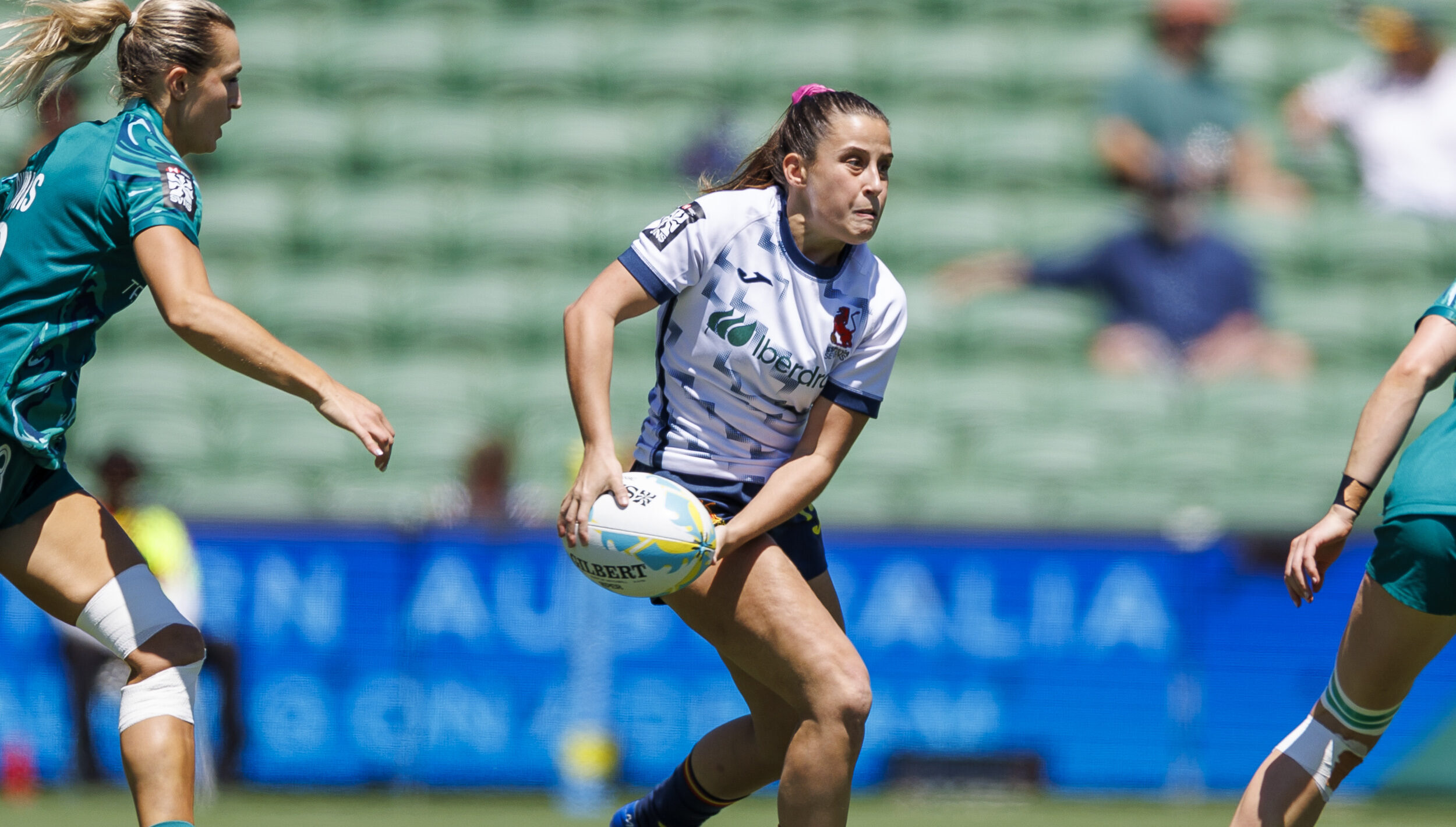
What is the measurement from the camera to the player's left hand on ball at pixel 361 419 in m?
3.44

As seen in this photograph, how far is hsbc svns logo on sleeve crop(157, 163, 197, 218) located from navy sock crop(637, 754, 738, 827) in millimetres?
1997

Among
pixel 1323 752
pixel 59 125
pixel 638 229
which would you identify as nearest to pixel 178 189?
pixel 1323 752

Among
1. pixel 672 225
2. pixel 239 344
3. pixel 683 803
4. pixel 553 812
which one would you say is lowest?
pixel 553 812

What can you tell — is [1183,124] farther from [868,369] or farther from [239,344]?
[239,344]

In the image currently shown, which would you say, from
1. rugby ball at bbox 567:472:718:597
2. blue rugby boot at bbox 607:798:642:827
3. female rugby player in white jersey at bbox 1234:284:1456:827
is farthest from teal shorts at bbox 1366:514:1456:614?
blue rugby boot at bbox 607:798:642:827

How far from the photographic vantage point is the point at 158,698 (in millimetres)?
3648

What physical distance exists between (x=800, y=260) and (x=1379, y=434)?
57.5 inches

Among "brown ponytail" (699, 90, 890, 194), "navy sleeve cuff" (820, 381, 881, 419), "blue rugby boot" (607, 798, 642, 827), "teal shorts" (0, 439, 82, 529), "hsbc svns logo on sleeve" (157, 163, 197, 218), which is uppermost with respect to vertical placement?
"brown ponytail" (699, 90, 890, 194)

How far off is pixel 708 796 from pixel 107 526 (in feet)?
5.84

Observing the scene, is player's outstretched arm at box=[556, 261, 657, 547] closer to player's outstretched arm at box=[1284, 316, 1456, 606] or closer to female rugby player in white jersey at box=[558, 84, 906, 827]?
female rugby player in white jersey at box=[558, 84, 906, 827]

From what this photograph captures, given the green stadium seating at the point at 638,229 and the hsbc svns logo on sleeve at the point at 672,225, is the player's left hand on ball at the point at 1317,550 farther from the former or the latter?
the green stadium seating at the point at 638,229

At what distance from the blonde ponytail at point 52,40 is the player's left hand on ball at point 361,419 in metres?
1.17

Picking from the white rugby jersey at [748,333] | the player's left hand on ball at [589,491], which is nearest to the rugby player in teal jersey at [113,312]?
the player's left hand on ball at [589,491]

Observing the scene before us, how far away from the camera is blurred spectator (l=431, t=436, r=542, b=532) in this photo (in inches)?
314
